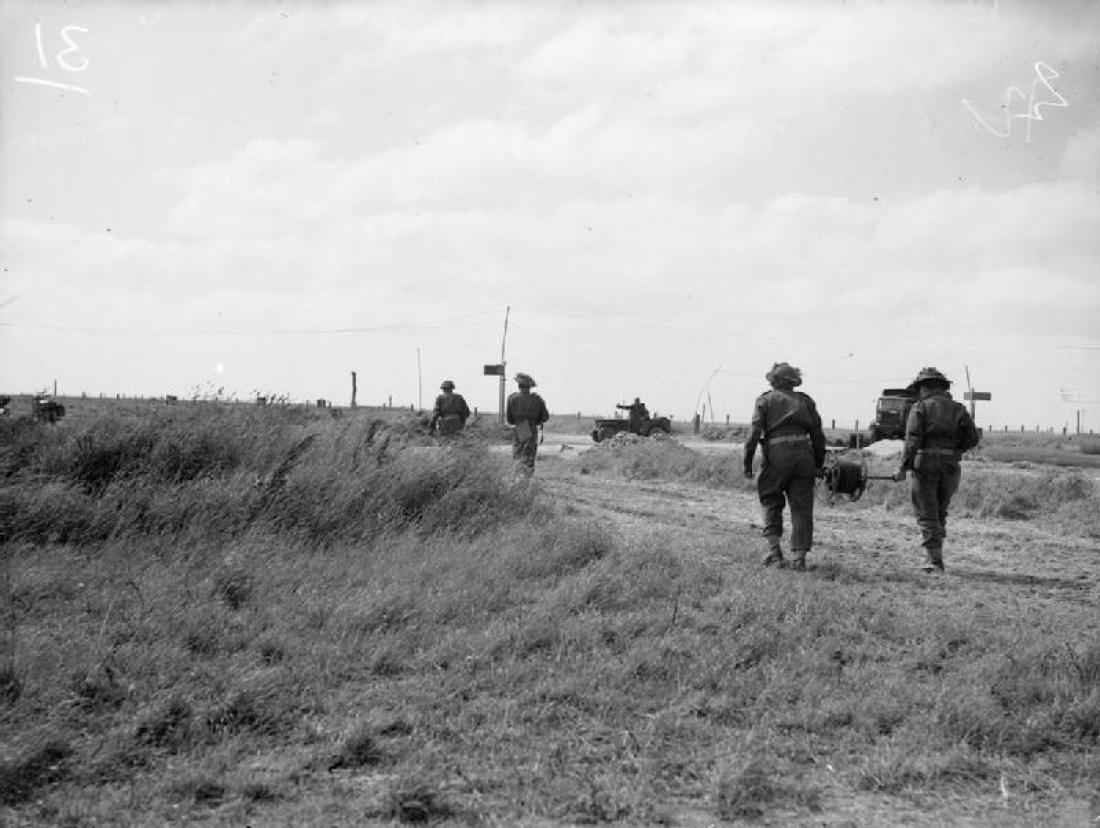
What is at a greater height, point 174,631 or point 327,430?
point 327,430

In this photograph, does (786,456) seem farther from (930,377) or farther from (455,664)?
(455,664)

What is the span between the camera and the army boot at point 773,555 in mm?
8172

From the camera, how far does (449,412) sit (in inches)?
592

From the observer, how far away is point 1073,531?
11.5 metres

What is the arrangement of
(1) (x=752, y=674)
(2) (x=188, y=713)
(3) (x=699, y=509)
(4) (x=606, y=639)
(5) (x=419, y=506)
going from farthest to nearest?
(3) (x=699, y=509) → (5) (x=419, y=506) → (4) (x=606, y=639) → (1) (x=752, y=674) → (2) (x=188, y=713)

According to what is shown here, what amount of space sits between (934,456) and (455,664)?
543cm

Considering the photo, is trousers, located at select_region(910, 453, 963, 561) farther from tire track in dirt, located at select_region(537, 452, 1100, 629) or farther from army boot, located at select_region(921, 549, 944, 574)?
tire track in dirt, located at select_region(537, 452, 1100, 629)

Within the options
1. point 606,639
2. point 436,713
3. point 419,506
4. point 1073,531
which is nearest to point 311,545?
point 419,506

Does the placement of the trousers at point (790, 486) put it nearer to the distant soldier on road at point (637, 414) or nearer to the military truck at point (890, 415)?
the military truck at point (890, 415)

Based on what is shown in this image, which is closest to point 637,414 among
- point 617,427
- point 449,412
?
point 617,427

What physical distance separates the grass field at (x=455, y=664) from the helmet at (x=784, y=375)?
1616 millimetres

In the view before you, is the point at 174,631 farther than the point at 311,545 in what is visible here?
No

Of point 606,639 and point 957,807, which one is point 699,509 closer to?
point 606,639

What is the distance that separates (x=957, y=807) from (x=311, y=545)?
17.1 feet
